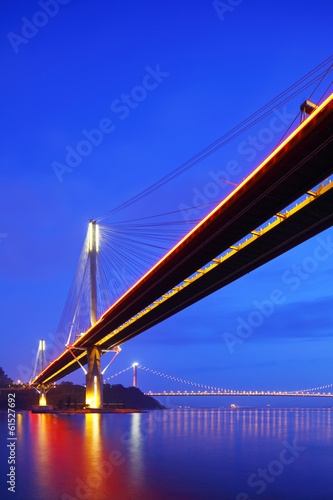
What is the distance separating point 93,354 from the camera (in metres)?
61.8

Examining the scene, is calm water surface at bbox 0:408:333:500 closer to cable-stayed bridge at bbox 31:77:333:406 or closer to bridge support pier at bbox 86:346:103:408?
cable-stayed bridge at bbox 31:77:333:406

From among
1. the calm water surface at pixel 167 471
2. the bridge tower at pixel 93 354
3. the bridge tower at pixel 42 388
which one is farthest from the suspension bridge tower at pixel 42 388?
the calm water surface at pixel 167 471

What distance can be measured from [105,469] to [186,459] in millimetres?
3889

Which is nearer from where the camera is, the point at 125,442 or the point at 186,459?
the point at 186,459

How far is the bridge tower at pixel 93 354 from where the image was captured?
5641 centimetres

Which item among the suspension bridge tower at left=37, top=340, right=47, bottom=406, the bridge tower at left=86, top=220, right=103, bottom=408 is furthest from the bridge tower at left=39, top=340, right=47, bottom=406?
the bridge tower at left=86, top=220, right=103, bottom=408

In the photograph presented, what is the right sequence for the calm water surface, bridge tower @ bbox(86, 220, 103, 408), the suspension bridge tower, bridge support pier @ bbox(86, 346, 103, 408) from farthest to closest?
the suspension bridge tower, bridge support pier @ bbox(86, 346, 103, 408), bridge tower @ bbox(86, 220, 103, 408), the calm water surface

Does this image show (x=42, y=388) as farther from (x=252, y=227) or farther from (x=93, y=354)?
(x=252, y=227)

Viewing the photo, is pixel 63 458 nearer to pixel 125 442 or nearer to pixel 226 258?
pixel 125 442

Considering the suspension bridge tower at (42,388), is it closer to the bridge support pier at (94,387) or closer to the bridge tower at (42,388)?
the bridge tower at (42,388)

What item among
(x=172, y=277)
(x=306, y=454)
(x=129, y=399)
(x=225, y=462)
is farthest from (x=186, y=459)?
(x=129, y=399)

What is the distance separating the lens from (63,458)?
15461mm

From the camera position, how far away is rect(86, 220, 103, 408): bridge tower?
56.4m

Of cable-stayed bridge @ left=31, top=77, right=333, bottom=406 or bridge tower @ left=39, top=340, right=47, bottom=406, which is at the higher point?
cable-stayed bridge @ left=31, top=77, right=333, bottom=406
